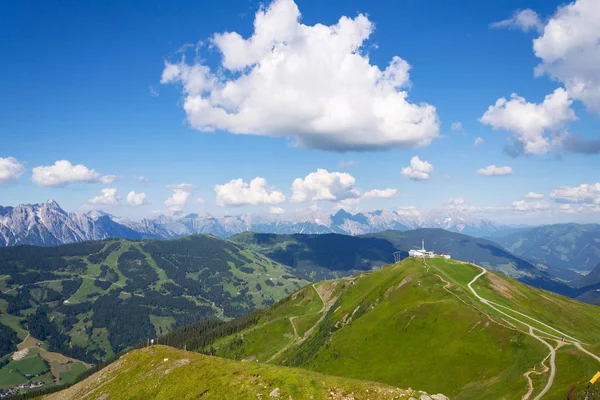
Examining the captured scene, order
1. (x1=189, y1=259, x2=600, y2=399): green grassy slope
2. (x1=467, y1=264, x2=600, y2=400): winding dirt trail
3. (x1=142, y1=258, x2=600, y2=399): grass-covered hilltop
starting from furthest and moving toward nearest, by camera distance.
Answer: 1. (x1=189, y1=259, x2=600, y2=399): green grassy slope
2. (x1=142, y1=258, x2=600, y2=399): grass-covered hilltop
3. (x1=467, y1=264, x2=600, y2=400): winding dirt trail

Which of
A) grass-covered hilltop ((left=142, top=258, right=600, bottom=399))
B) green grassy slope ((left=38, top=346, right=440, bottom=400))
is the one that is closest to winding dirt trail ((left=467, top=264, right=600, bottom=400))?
grass-covered hilltop ((left=142, top=258, right=600, bottom=399))

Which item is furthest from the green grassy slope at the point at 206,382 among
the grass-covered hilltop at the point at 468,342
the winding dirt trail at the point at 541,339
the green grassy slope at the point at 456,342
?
the green grassy slope at the point at 456,342

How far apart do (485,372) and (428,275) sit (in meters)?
94.4

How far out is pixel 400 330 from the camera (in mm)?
152250

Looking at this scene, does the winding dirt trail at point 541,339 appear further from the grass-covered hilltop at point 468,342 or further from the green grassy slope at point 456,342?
the green grassy slope at point 456,342

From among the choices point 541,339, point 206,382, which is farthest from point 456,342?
point 206,382

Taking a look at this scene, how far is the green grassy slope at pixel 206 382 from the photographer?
57031mm

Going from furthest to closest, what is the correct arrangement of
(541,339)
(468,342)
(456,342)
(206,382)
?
(456,342) < (468,342) < (541,339) < (206,382)

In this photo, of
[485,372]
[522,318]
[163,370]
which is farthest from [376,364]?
[163,370]

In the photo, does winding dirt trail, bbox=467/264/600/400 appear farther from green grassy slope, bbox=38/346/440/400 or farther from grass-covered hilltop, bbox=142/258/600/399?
green grassy slope, bbox=38/346/440/400

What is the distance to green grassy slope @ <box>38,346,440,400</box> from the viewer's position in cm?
5703

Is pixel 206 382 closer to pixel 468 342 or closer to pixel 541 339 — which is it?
pixel 468 342

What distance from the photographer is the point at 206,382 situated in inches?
2963

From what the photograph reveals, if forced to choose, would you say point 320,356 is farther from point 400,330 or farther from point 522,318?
point 522,318
